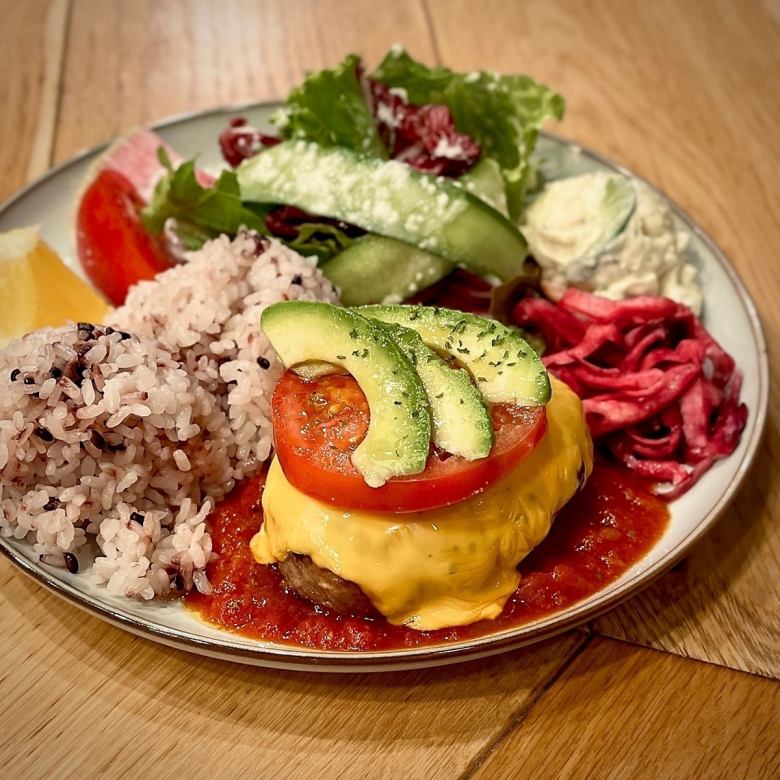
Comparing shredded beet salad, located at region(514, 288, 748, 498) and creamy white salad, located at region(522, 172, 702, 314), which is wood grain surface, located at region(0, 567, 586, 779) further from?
creamy white salad, located at region(522, 172, 702, 314)

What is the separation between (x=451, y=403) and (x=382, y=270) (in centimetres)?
102

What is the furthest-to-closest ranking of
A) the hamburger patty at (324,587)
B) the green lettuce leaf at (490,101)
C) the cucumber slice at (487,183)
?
1. the green lettuce leaf at (490,101)
2. the cucumber slice at (487,183)
3. the hamburger patty at (324,587)

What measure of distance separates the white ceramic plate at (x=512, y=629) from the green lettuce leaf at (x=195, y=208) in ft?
1.28

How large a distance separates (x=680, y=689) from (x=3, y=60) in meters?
4.31

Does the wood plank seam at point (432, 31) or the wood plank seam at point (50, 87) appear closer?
the wood plank seam at point (50, 87)

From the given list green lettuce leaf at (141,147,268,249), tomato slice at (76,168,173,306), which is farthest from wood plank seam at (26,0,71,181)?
green lettuce leaf at (141,147,268,249)

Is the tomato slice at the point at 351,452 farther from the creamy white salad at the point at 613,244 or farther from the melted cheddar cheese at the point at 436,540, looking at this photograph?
the creamy white salad at the point at 613,244

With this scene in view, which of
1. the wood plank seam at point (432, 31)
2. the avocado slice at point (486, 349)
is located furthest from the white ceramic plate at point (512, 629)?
the wood plank seam at point (432, 31)

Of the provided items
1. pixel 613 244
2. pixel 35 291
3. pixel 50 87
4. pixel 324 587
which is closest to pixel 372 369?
pixel 324 587

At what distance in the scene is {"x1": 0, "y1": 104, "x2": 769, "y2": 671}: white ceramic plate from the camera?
1.95m

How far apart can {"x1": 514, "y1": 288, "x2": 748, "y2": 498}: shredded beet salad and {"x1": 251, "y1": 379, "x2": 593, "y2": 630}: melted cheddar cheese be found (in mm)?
451

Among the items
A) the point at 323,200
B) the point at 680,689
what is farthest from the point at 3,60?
the point at 680,689

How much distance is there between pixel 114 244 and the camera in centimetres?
310

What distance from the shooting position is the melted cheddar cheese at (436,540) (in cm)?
200
